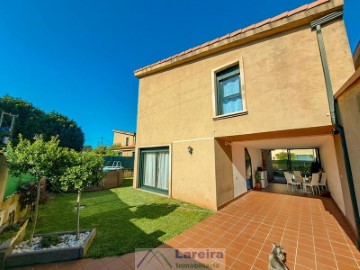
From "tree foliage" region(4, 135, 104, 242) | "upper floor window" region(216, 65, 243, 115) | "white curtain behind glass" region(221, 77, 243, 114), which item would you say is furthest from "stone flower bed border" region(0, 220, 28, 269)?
"white curtain behind glass" region(221, 77, 243, 114)

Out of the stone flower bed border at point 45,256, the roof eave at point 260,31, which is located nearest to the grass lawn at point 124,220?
the stone flower bed border at point 45,256

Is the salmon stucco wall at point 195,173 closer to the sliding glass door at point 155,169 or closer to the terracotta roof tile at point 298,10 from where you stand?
the sliding glass door at point 155,169

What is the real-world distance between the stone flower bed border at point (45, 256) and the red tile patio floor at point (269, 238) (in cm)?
12

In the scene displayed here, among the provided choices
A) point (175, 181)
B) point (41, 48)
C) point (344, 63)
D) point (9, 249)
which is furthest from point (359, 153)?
point (41, 48)

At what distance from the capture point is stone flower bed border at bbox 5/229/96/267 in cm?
322

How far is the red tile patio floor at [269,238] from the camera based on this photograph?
3.38 meters

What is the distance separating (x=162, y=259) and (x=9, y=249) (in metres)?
3.26

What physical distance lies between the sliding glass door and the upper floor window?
13.7 ft

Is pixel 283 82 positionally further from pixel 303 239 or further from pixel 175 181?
pixel 175 181

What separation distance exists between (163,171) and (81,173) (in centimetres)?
581

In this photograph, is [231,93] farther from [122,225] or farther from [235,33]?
[122,225]

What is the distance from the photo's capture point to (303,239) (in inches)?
171

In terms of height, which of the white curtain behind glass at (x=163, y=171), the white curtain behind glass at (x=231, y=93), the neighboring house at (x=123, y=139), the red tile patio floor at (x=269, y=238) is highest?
the neighboring house at (x=123, y=139)

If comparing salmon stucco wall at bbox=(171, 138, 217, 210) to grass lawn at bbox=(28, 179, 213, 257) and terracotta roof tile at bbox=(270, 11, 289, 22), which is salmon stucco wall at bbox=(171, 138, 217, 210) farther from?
terracotta roof tile at bbox=(270, 11, 289, 22)
